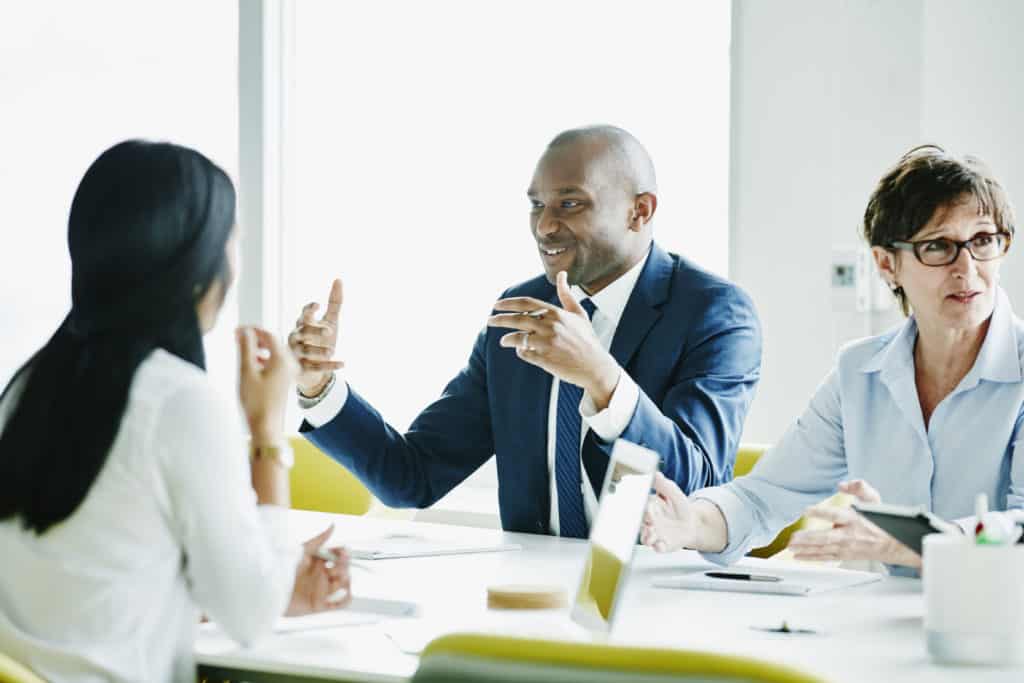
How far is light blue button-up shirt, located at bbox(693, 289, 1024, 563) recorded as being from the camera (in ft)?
7.84

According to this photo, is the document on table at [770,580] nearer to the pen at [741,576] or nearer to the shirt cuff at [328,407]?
the pen at [741,576]

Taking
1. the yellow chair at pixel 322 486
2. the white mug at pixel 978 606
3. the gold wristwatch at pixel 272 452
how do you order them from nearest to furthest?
the white mug at pixel 978 606 → the gold wristwatch at pixel 272 452 → the yellow chair at pixel 322 486

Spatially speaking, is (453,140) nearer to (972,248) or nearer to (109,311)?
(972,248)

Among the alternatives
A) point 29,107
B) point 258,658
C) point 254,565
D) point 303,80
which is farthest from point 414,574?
point 29,107

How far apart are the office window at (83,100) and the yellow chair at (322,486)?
5.58ft

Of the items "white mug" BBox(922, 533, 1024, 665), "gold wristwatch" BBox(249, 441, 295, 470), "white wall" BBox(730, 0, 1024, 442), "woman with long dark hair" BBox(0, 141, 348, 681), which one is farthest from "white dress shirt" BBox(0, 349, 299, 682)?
"white wall" BBox(730, 0, 1024, 442)

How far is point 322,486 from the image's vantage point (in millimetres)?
3547

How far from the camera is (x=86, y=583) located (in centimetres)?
155

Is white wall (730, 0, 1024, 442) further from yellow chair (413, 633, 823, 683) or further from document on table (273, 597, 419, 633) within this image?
yellow chair (413, 633, 823, 683)

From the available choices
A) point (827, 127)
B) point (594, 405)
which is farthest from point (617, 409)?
point (827, 127)

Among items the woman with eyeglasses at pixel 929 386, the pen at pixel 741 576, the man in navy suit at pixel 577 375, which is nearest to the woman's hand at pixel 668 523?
the woman with eyeglasses at pixel 929 386

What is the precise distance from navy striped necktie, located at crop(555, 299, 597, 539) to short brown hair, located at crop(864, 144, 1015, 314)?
2.57 feet

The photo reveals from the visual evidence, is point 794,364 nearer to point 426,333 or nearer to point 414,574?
point 426,333

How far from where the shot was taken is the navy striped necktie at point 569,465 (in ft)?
9.39
